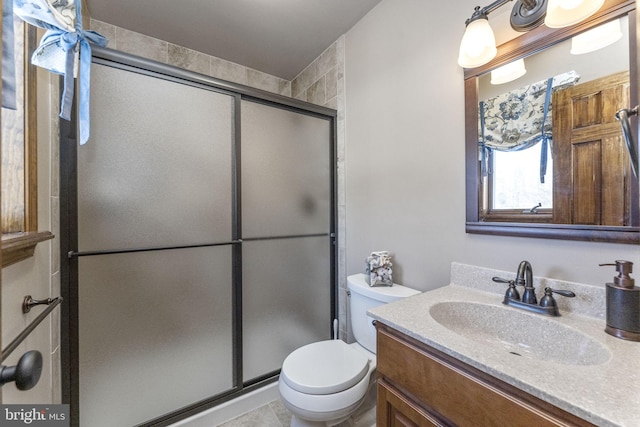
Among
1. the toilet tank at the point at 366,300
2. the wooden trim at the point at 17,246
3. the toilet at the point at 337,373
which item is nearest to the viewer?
the wooden trim at the point at 17,246

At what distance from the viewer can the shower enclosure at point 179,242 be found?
4.08 ft

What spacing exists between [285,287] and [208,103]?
48.4 inches

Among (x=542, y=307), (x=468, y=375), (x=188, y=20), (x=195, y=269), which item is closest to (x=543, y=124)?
(x=542, y=307)

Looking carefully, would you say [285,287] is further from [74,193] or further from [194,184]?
[74,193]

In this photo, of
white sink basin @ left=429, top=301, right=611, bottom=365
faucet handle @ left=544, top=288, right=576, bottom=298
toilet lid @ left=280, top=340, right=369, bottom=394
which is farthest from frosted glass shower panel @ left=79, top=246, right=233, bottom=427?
faucet handle @ left=544, top=288, right=576, bottom=298

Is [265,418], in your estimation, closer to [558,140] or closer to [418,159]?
[418,159]

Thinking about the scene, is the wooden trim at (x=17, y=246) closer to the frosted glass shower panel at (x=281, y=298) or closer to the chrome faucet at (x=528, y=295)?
the frosted glass shower panel at (x=281, y=298)

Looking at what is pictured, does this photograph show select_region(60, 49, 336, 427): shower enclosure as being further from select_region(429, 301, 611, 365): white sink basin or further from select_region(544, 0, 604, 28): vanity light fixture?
select_region(544, 0, 604, 28): vanity light fixture

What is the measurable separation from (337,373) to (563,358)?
855 mm

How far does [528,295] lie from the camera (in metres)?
0.95

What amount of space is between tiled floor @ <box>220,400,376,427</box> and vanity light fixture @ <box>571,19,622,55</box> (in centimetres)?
184

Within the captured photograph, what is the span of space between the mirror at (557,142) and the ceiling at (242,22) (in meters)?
1.06

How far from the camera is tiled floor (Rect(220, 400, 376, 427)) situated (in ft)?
4.71

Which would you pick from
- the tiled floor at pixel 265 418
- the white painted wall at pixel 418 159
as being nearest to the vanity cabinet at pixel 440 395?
the white painted wall at pixel 418 159
